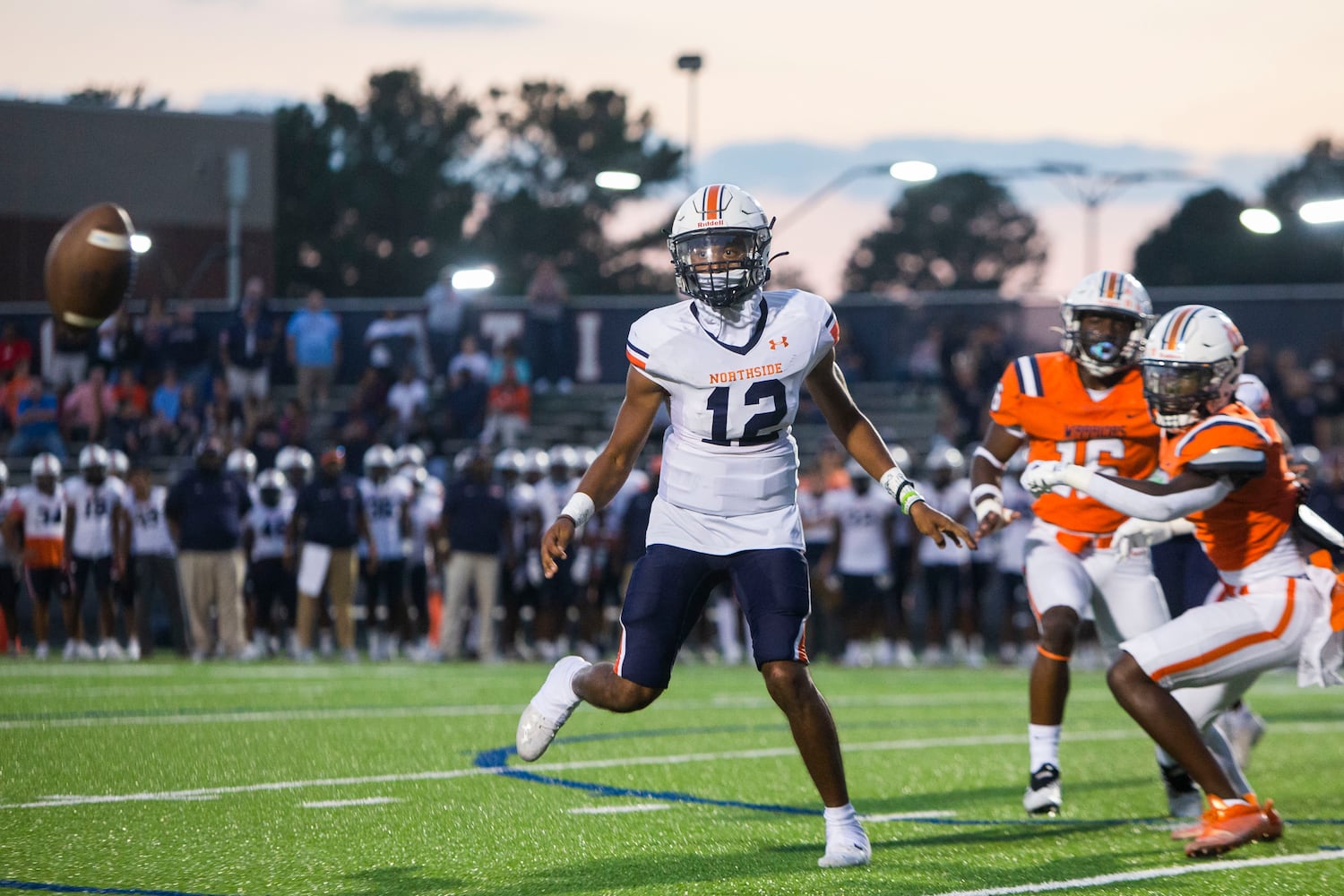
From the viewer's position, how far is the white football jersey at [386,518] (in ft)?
53.5

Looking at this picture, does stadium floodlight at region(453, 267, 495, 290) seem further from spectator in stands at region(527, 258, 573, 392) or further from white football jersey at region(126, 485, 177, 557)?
white football jersey at region(126, 485, 177, 557)

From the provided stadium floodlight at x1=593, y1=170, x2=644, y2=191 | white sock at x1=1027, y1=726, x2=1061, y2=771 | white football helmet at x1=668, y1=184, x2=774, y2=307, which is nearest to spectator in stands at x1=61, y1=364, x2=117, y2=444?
stadium floodlight at x1=593, y1=170, x2=644, y2=191

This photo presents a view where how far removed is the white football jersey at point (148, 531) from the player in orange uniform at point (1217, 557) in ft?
37.4

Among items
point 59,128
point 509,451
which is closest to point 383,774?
point 509,451

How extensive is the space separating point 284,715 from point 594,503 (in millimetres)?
4476

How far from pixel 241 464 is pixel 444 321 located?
5224 mm

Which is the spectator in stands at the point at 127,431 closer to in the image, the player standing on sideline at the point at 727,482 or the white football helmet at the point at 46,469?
the white football helmet at the point at 46,469

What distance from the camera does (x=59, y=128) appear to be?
1838cm

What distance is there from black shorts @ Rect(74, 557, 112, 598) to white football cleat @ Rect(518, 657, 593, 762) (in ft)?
35.8

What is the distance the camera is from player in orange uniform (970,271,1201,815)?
6.29 meters

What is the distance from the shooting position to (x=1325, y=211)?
1307 centimetres

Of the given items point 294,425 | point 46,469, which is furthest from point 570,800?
point 294,425

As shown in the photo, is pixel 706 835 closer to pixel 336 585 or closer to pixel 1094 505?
pixel 1094 505

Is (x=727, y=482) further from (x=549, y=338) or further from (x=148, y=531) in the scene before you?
(x=549, y=338)
